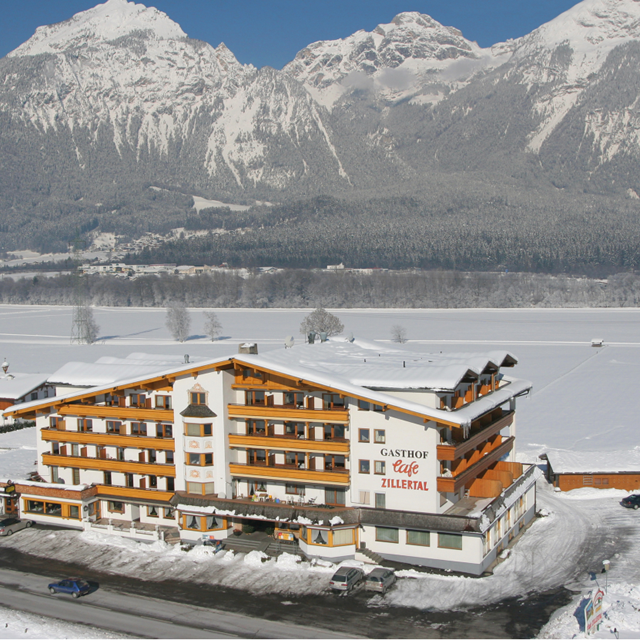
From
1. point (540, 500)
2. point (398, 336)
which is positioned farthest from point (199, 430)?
point (398, 336)

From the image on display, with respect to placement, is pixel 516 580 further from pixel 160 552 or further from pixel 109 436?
pixel 109 436

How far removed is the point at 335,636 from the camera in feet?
97.1

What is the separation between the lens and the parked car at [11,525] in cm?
4322

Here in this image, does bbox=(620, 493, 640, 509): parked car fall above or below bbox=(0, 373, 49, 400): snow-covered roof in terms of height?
below

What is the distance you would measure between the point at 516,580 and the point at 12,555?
88.6 ft

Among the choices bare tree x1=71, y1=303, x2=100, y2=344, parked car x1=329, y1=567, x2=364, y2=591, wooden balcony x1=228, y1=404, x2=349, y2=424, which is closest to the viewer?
parked car x1=329, y1=567, x2=364, y2=591

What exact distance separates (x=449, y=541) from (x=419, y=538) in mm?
1508

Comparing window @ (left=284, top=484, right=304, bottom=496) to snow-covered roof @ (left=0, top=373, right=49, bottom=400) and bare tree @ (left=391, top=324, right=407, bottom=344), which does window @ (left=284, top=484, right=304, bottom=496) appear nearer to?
snow-covered roof @ (left=0, top=373, right=49, bottom=400)

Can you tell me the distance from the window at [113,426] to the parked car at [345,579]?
16825 mm

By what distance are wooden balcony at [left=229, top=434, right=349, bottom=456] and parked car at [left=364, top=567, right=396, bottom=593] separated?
6372 mm

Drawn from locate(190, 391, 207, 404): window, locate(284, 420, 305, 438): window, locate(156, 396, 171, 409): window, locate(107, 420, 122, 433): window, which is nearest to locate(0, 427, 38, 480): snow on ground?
locate(107, 420, 122, 433): window

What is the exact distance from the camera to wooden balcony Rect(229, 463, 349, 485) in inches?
1500

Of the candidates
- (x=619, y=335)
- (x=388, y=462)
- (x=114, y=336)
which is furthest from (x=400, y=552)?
(x=114, y=336)

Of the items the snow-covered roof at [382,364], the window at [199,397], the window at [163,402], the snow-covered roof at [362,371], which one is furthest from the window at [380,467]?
the window at [163,402]
